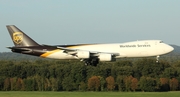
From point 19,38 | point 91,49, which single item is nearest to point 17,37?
point 19,38

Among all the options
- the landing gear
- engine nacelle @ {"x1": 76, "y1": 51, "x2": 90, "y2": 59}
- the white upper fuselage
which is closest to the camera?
the white upper fuselage

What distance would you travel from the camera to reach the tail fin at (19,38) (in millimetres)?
79312

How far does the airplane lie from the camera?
234 ft

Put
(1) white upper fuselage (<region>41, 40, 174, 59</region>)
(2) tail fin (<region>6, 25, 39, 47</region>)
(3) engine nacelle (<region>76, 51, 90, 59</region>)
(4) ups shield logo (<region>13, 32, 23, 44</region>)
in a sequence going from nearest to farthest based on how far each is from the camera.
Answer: (1) white upper fuselage (<region>41, 40, 174, 59</region>), (3) engine nacelle (<region>76, 51, 90, 59</region>), (2) tail fin (<region>6, 25, 39, 47</region>), (4) ups shield logo (<region>13, 32, 23, 44</region>)

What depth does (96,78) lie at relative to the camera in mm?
176875

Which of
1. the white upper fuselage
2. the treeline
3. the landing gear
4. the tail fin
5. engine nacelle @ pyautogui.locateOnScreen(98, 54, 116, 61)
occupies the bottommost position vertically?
the treeline

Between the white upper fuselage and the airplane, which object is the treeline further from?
the white upper fuselage

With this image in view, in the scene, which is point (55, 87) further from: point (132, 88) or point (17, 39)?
point (17, 39)

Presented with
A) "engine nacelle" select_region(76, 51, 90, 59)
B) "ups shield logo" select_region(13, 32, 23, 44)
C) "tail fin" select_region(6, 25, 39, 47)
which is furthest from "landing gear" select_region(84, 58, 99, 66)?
"ups shield logo" select_region(13, 32, 23, 44)

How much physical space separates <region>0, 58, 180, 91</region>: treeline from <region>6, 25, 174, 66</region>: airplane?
9745cm

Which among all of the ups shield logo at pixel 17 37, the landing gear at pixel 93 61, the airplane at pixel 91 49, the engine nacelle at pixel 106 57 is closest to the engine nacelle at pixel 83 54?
the airplane at pixel 91 49

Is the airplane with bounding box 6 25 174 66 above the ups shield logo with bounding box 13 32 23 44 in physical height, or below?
below

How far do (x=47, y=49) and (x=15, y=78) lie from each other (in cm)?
11187

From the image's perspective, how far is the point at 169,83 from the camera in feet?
584
